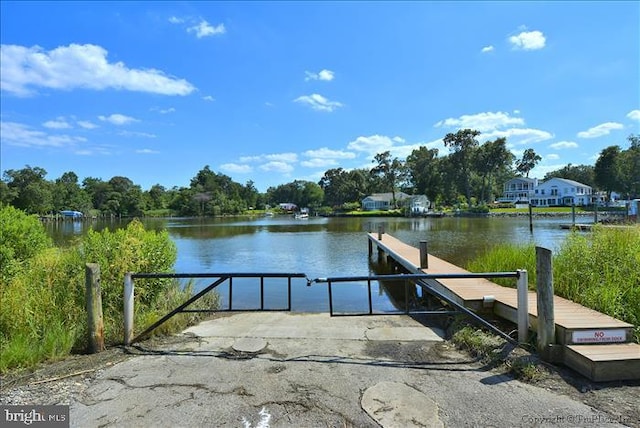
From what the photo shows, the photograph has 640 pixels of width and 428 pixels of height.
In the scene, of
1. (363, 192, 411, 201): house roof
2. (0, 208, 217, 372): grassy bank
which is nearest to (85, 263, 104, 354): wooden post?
(0, 208, 217, 372): grassy bank

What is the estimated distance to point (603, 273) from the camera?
6953 millimetres

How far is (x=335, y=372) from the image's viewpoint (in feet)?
14.8

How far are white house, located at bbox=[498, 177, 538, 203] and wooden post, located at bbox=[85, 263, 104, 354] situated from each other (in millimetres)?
95362

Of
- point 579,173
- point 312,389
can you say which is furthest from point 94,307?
point 579,173

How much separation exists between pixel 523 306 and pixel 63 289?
22.3 ft

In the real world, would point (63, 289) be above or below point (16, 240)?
below

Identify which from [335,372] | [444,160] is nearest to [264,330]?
[335,372]

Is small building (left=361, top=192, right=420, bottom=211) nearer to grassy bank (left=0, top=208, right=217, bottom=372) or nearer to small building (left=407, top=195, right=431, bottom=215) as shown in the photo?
small building (left=407, top=195, right=431, bottom=215)

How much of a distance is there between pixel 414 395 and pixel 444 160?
86.9m

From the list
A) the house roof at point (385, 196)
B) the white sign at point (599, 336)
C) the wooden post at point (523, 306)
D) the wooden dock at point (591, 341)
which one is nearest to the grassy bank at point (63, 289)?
the wooden post at point (523, 306)

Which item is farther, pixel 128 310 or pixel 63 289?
pixel 63 289

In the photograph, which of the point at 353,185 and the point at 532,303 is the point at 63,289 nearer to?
the point at 532,303

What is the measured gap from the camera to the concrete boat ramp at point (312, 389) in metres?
3.46

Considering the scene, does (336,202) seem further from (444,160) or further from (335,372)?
(335,372)
